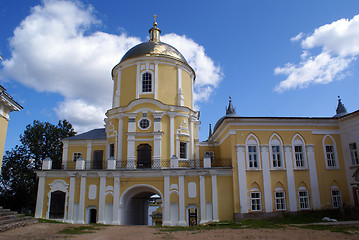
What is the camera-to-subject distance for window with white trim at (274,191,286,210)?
65.5ft

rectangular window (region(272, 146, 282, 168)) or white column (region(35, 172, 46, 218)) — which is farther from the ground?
rectangular window (region(272, 146, 282, 168))

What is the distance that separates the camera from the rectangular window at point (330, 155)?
21.5 metres

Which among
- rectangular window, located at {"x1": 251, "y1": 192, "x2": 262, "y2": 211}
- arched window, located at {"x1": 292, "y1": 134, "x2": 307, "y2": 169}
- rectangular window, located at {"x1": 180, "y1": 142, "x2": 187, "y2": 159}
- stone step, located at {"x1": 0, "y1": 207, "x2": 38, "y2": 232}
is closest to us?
stone step, located at {"x1": 0, "y1": 207, "x2": 38, "y2": 232}

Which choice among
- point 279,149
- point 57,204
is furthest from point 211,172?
point 57,204

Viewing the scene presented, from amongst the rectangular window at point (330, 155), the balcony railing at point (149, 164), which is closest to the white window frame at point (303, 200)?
the rectangular window at point (330, 155)

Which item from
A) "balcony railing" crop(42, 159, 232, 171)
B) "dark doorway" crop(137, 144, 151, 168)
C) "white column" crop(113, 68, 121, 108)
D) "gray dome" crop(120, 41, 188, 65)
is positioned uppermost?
"gray dome" crop(120, 41, 188, 65)

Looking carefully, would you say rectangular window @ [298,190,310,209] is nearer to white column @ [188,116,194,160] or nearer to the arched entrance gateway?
white column @ [188,116,194,160]

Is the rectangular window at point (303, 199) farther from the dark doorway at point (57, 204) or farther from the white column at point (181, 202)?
the dark doorway at point (57, 204)

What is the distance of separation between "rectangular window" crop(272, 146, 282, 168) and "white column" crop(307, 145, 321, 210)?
2.19 metres

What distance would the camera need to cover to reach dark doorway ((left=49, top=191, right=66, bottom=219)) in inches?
811

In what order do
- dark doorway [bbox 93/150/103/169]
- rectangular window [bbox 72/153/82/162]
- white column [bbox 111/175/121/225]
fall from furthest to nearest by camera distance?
rectangular window [bbox 72/153/82/162], dark doorway [bbox 93/150/103/169], white column [bbox 111/175/121/225]

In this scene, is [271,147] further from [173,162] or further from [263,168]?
[173,162]

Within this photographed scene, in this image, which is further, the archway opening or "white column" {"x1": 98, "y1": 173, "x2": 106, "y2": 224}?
the archway opening

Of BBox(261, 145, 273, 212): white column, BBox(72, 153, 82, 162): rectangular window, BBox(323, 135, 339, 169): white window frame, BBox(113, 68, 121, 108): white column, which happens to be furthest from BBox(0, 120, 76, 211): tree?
BBox(323, 135, 339, 169): white window frame
